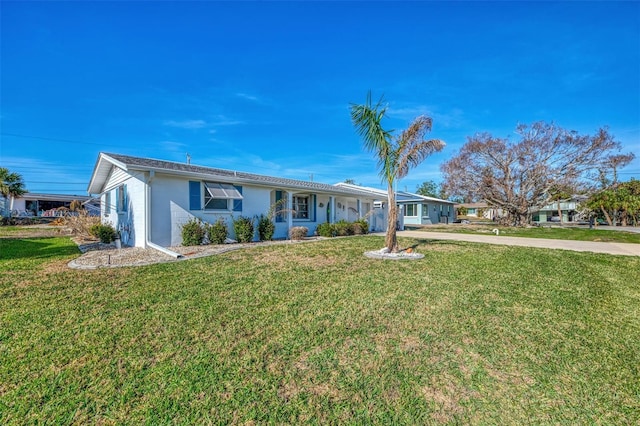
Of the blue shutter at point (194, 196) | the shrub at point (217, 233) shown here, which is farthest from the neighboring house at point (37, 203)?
the shrub at point (217, 233)

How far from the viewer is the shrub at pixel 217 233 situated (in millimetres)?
11883

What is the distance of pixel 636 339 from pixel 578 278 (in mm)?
3634

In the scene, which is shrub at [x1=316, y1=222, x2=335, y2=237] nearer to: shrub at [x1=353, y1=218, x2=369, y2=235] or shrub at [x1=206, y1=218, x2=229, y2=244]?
shrub at [x1=353, y1=218, x2=369, y2=235]

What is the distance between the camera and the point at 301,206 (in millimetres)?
17625

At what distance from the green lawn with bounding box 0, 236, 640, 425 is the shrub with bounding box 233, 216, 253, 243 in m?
5.73

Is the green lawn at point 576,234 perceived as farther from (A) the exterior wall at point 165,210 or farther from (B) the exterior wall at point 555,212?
(B) the exterior wall at point 555,212

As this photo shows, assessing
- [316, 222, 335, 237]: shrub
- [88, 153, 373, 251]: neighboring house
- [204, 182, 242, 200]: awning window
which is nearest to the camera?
[88, 153, 373, 251]: neighboring house

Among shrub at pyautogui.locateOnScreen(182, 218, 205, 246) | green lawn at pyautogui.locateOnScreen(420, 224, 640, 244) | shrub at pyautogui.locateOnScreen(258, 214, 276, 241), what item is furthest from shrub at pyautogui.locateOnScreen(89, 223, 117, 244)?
green lawn at pyautogui.locateOnScreen(420, 224, 640, 244)

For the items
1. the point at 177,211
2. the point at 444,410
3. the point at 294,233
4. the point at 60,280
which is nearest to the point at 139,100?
the point at 177,211

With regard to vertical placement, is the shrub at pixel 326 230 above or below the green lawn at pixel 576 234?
above

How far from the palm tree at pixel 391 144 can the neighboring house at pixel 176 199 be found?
6.36 meters

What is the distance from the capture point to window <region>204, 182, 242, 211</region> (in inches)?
480

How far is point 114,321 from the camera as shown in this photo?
438 cm

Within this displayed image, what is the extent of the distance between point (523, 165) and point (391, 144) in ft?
91.7
